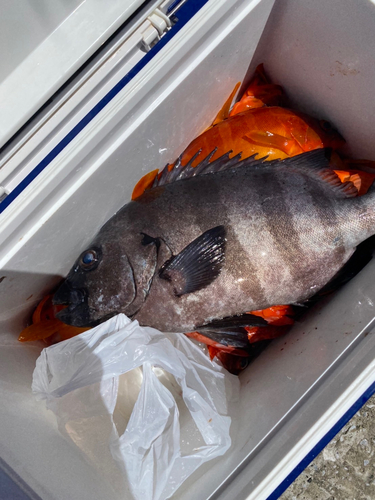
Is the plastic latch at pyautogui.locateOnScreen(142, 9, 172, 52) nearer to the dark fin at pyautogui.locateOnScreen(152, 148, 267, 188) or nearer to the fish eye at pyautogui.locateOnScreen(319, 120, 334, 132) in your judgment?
the dark fin at pyautogui.locateOnScreen(152, 148, 267, 188)

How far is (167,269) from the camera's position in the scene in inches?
54.4

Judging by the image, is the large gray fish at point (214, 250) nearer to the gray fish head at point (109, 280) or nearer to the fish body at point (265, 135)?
the gray fish head at point (109, 280)

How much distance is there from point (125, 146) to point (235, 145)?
1.90 feet

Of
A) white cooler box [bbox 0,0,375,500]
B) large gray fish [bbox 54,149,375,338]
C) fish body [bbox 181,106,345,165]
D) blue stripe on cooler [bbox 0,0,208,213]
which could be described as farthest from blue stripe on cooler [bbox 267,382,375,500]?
blue stripe on cooler [bbox 0,0,208,213]

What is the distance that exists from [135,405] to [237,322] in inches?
19.9

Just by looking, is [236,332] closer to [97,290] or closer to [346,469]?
[97,290]

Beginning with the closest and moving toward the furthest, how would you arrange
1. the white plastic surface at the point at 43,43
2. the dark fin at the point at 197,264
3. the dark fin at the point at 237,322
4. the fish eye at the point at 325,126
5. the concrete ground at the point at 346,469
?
the white plastic surface at the point at 43,43 < the dark fin at the point at 197,264 < the dark fin at the point at 237,322 < the fish eye at the point at 325,126 < the concrete ground at the point at 346,469

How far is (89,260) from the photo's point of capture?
1407 mm

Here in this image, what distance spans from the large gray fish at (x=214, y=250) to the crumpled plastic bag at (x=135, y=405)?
4.6 inches

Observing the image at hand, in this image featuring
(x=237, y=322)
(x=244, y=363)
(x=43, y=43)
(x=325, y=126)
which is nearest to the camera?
(x=43, y=43)

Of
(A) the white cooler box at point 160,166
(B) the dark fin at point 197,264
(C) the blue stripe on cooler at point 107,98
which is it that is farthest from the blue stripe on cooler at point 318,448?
(C) the blue stripe on cooler at point 107,98

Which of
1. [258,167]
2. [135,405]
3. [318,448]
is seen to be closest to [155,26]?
[258,167]

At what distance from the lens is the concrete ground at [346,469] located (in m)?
2.03

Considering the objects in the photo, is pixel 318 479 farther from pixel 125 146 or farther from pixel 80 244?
pixel 125 146
